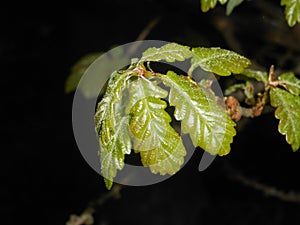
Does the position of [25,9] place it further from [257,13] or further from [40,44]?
[257,13]

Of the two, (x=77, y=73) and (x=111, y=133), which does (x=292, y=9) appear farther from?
(x=77, y=73)

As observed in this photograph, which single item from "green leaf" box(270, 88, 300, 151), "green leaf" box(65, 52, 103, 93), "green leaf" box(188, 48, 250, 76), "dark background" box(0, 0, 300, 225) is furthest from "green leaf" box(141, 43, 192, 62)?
"dark background" box(0, 0, 300, 225)

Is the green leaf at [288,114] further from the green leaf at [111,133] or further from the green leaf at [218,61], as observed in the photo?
the green leaf at [111,133]

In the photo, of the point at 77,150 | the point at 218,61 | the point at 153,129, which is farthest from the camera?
the point at 77,150

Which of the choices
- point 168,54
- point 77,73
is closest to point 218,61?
point 168,54

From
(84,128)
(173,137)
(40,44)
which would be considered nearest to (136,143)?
(173,137)

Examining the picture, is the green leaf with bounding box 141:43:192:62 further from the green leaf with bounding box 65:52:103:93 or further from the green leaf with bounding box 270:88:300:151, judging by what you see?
the green leaf with bounding box 65:52:103:93
